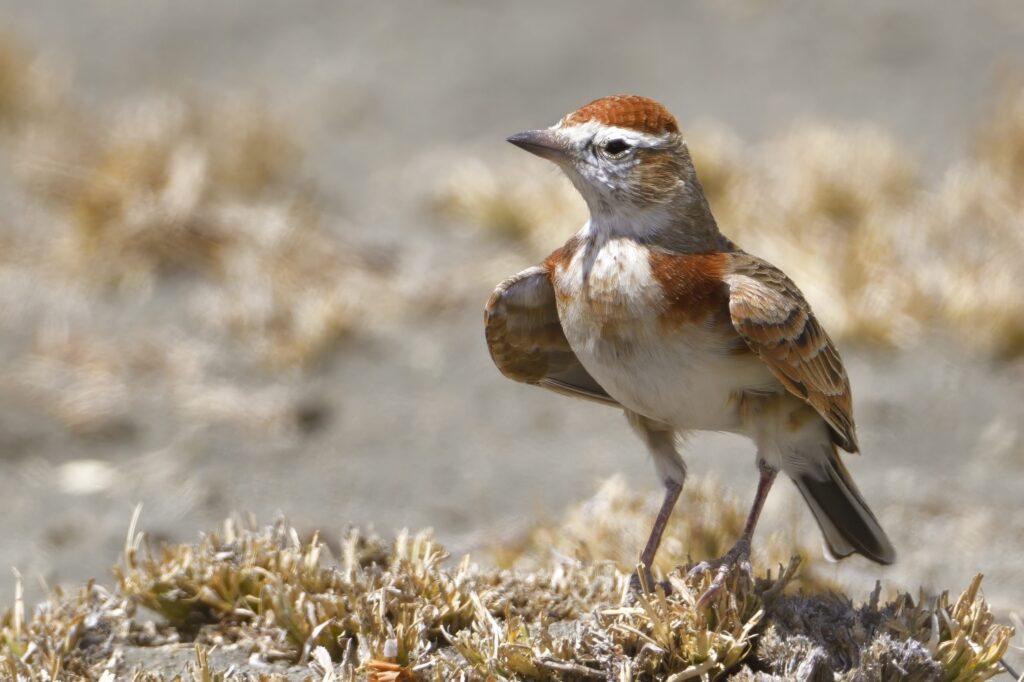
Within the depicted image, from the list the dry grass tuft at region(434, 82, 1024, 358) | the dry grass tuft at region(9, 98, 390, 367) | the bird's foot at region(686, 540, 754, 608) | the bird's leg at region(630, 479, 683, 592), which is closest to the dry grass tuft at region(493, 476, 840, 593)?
the bird's leg at region(630, 479, 683, 592)

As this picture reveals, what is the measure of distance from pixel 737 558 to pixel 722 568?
3.6 inches

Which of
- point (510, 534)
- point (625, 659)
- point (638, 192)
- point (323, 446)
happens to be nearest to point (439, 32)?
point (323, 446)

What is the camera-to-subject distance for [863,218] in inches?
359

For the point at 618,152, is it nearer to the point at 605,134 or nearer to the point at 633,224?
the point at 605,134

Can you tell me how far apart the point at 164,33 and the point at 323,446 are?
272 inches

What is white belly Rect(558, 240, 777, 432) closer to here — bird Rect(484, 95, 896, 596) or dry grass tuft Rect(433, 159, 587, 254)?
bird Rect(484, 95, 896, 596)

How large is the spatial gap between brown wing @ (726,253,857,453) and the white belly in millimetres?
116

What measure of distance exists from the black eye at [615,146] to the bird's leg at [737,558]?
3.44 feet

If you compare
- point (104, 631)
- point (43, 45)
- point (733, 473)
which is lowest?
point (104, 631)

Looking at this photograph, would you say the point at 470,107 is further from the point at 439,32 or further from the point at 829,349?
the point at 829,349

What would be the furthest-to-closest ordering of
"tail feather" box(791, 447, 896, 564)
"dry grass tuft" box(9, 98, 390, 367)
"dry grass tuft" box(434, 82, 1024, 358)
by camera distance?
"dry grass tuft" box(9, 98, 390, 367) → "dry grass tuft" box(434, 82, 1024, 358) → "tail feather" box(791, 447, 896, 564)

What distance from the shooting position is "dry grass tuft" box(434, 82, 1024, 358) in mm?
7934

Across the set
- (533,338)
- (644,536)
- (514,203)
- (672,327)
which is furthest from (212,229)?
(672,327)

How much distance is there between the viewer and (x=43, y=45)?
12.7 metres
